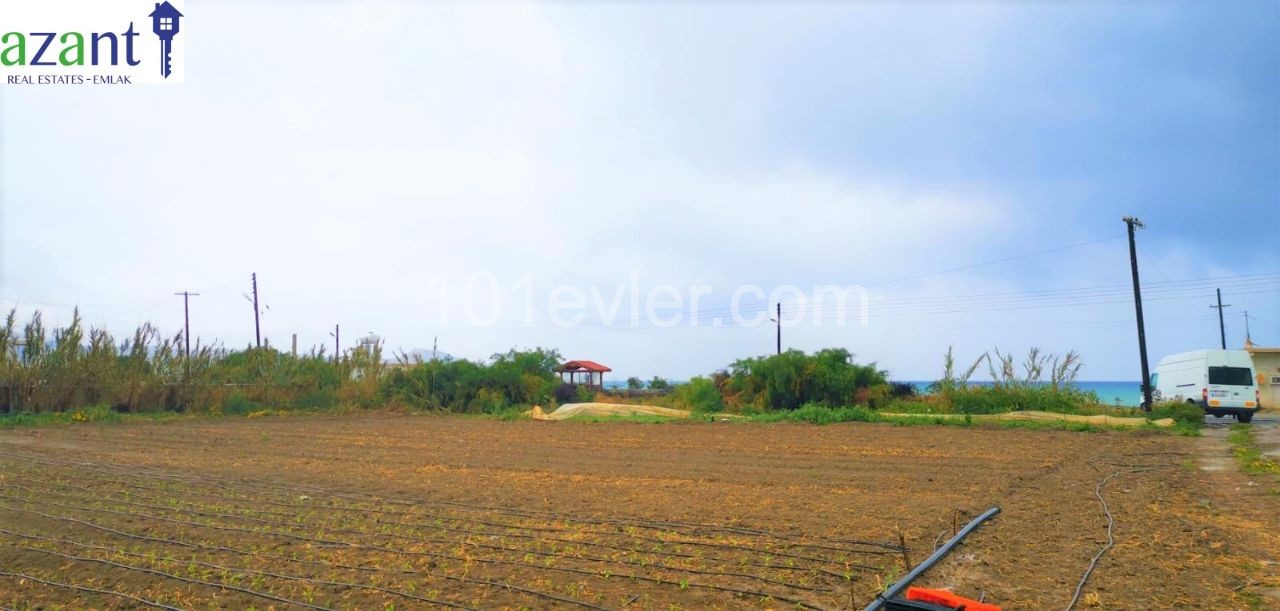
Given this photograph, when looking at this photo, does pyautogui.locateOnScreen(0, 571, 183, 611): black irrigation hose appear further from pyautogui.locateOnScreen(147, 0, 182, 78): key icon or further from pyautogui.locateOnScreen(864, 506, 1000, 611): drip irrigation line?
pyautogui.locateOnScreen(147, 0, 182, 78): key icon

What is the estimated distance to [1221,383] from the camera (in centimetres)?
2066

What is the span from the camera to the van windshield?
20500 millimetres

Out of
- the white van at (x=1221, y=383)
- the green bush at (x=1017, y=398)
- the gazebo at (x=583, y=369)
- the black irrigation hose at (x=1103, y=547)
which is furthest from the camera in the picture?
the gazebo at (x=583, y=369)

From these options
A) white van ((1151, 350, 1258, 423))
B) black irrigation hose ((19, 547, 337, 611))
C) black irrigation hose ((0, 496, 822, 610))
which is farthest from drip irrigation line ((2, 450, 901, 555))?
white van ((1151, 350, 1258, 423))

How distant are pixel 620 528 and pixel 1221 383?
20.9 m

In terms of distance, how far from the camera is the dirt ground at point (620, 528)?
188 inches

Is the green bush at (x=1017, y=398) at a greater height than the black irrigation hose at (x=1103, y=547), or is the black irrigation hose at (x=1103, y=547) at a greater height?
the green bush at (x=1017, y=398)

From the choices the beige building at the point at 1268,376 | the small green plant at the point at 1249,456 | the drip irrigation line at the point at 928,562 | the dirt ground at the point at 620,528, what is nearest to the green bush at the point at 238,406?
the dirt ground at the point at 620,528

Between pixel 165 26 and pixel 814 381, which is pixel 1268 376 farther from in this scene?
pixel 165 26

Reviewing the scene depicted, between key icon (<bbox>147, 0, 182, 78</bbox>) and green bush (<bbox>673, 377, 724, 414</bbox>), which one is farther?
green bush (<bbox>673, 377, 724, 414</bbox>)

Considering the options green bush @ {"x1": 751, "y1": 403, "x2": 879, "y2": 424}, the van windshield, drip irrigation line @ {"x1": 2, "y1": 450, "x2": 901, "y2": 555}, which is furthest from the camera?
the van windshield

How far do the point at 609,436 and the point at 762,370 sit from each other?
10057 mm

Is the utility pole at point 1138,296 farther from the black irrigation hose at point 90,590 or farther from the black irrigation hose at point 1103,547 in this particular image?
the black irrigation hose at point 90,590

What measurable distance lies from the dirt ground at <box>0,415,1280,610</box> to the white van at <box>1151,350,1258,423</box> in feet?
32.8
